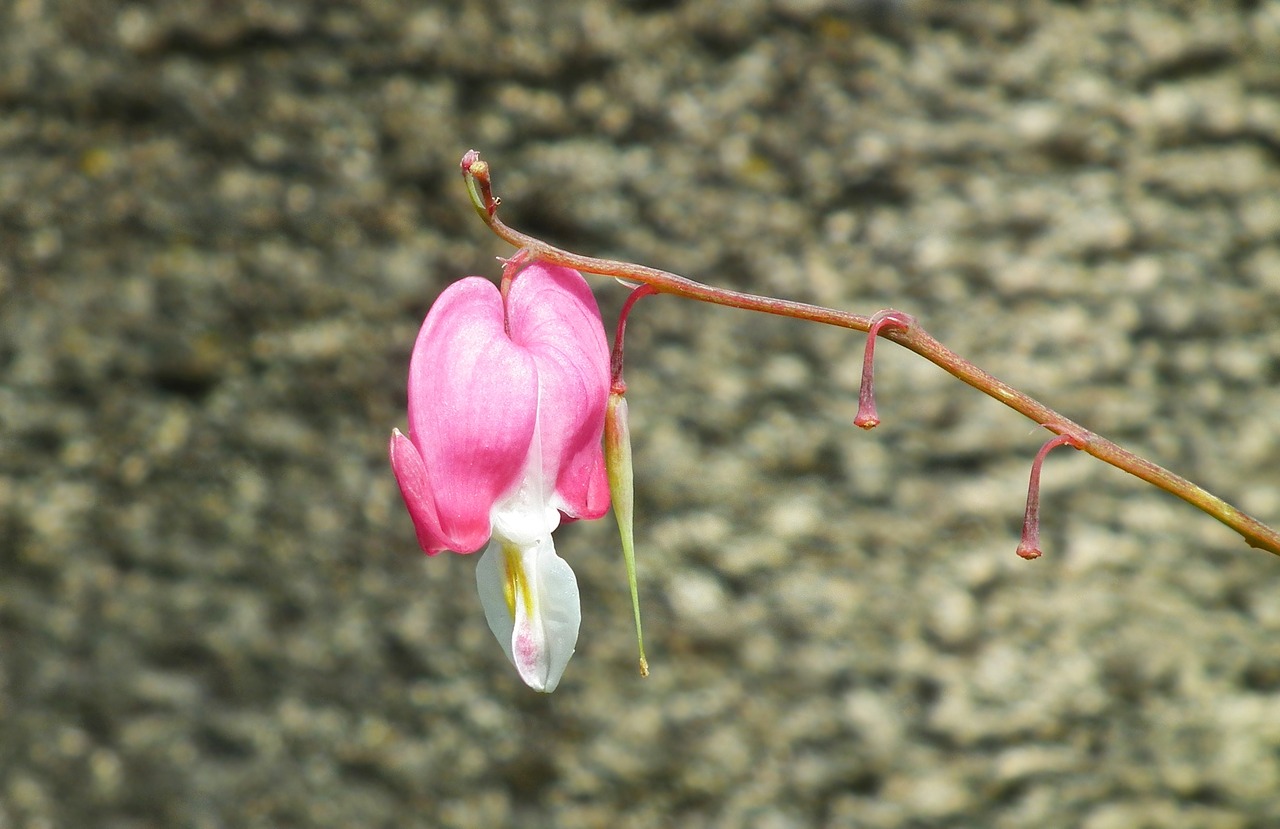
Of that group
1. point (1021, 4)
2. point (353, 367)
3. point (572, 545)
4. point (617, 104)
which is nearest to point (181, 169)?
point (353, 367)

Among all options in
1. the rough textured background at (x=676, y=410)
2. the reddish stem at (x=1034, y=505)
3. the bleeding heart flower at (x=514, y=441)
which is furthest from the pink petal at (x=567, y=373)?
the rough textured background at (x=676, y=410)

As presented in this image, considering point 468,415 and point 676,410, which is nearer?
point 468,415

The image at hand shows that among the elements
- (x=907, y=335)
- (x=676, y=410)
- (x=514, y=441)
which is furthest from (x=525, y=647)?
(x=676, y=410)

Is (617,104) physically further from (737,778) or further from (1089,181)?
(737,778)

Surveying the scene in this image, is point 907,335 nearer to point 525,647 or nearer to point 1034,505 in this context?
point 1034,505

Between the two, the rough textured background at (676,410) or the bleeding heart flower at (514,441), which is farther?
the rough textured background at (676,410)

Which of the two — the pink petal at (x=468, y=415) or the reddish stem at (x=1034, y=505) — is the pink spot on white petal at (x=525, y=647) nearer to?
the pink petal at (x=468, y=415)
